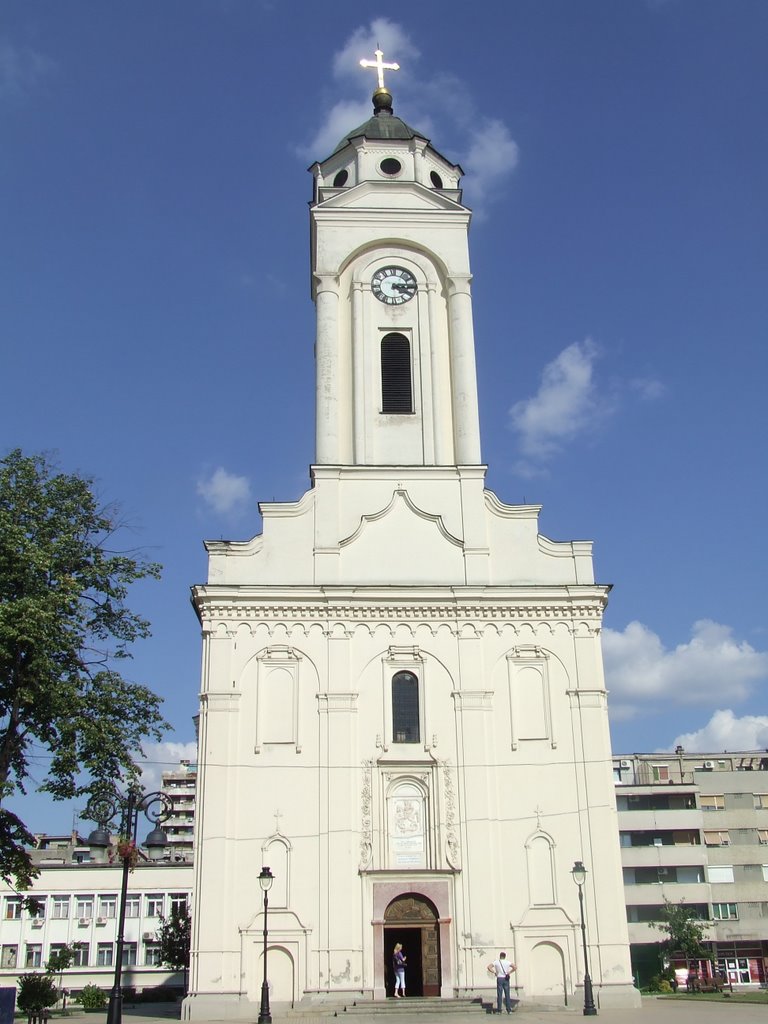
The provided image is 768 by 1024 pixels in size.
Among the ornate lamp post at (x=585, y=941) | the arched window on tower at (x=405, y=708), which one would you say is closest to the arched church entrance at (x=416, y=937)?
the ornate lamp post at (x=585, y=941)

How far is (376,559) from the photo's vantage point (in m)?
34.4

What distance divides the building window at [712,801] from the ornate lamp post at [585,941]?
1328 inches

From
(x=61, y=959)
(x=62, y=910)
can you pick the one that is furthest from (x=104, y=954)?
(x=61, y=959)

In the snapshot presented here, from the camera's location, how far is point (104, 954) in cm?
6469

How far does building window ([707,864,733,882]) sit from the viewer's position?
58.6 meters

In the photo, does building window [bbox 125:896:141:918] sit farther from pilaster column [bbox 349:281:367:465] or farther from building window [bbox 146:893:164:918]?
pilaster column [bbox 349:281:367:465]

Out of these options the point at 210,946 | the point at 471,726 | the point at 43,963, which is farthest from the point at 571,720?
the point at 43,963

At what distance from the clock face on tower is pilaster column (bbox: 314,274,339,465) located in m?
1.53

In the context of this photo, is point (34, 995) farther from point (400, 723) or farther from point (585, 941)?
point (585, 941)

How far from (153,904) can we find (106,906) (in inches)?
112

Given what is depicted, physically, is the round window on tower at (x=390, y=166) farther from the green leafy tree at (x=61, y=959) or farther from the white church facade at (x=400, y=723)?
the green leafy tree at (x=61, y=959)

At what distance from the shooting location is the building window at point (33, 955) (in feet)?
208

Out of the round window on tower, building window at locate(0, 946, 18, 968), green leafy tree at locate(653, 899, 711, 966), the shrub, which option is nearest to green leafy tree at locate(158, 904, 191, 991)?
the shrub

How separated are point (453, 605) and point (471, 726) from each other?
3760 millimetres
